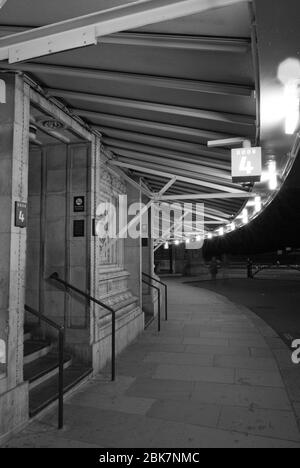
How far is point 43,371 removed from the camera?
5.16 metres

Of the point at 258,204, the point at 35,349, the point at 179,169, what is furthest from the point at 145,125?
the point at 258,204

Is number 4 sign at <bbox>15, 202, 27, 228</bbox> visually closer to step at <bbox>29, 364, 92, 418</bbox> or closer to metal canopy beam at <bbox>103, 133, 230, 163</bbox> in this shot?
step at <bbox>29, 364, 92, 418</bbox>

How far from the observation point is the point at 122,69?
4.04 meters

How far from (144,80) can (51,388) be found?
403cm

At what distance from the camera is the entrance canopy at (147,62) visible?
2.99 metres

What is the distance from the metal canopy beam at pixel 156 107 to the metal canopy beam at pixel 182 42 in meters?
1.33

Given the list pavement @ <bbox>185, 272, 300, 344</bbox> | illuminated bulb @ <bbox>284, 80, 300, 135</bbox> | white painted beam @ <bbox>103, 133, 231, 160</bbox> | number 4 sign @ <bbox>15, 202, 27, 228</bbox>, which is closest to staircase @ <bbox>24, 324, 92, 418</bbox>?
number 4 sign @ <bbox>15, 202, 27, 228</bbox>

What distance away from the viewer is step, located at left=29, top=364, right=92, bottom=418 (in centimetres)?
444

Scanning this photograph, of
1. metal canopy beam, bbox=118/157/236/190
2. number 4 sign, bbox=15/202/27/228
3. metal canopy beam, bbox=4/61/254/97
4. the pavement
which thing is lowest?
the pavement

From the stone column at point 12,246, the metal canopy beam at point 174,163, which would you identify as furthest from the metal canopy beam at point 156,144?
the stone column at point 12,246

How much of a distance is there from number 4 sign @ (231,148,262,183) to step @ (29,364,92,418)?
3732 millimetres

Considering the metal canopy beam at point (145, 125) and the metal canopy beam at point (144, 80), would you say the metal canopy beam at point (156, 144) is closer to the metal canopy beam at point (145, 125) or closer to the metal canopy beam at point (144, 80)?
the metal canopy beam at point (145, 125)

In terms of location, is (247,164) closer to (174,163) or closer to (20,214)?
(174,163)
